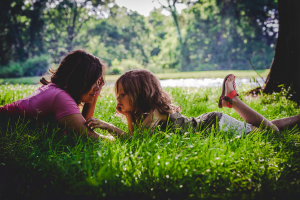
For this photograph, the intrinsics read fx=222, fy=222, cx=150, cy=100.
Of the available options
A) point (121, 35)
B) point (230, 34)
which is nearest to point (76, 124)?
point (230, 34)

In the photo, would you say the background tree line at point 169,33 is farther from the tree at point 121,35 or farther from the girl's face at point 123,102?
the girl's face at point 123,102

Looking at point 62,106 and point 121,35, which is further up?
point 121,35

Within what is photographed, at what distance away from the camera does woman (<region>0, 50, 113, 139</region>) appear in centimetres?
206

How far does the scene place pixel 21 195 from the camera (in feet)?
4.80

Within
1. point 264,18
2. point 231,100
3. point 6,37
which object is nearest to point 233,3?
point 264,18

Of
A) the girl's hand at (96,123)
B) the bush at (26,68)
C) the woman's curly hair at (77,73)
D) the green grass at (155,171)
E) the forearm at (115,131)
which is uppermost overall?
the bush at (26,68)

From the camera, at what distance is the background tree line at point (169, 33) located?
27.5 m

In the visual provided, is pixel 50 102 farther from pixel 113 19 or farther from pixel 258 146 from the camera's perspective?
pixel 113 19

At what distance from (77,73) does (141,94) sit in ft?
2.36

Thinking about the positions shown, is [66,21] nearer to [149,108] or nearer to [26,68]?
[26,68]

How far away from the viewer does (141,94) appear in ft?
8.24

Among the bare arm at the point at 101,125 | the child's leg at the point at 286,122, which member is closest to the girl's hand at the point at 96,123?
the bare arm at the point at 101,125

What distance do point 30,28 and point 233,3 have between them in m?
26.3

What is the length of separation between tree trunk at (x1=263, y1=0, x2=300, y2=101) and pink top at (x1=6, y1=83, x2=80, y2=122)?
→ 414 cm
